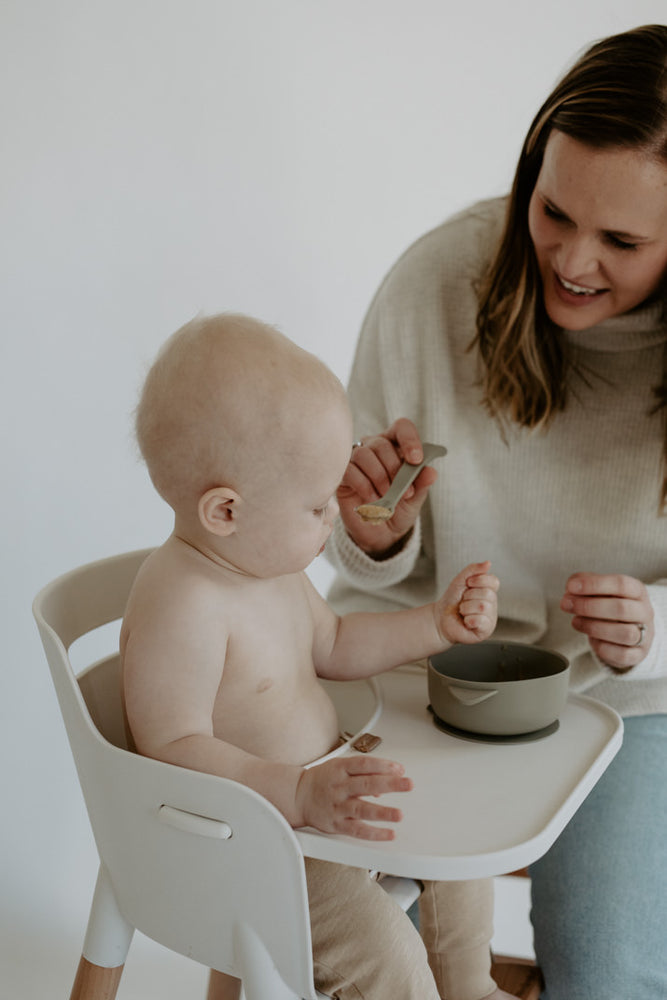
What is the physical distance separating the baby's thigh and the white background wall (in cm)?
83

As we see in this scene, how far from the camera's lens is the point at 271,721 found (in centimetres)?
85

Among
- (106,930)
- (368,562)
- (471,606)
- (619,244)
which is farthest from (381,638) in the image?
(619,244)

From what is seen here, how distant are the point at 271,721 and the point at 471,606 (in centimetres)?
20

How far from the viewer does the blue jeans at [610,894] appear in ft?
3.24

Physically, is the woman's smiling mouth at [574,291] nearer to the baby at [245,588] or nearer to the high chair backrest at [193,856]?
the baby at [245,588]

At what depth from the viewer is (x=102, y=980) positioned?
0.91 metres

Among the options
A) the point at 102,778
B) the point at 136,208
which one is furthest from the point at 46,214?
the point at 102,778

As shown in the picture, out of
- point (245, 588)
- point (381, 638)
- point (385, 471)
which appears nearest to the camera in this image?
point (245, 588)

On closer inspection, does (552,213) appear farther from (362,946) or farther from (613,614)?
(362,946)

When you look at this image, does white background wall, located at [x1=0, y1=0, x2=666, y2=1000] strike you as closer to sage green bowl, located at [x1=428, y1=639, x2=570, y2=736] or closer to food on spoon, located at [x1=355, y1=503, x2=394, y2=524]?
food on spoon, located at [x1=355, y1=503, x2=394, y2=524]

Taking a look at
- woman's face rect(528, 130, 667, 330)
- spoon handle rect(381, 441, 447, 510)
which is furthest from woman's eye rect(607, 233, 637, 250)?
spoon handle rect(381, 441, 447, 510)

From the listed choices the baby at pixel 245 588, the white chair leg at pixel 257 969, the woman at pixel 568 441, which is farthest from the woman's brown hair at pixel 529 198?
the white chair leg at pixel 257 969

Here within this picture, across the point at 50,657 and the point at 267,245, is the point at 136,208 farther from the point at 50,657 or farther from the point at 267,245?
the point at 50,657

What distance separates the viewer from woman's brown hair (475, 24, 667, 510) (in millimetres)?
966
